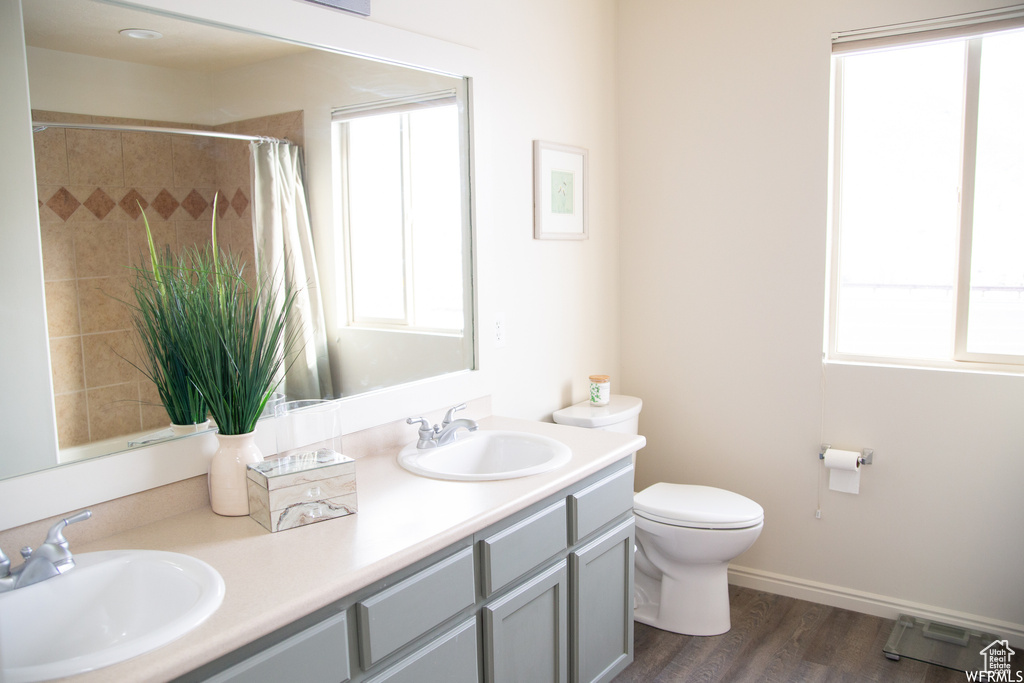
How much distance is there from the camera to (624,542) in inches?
91.6

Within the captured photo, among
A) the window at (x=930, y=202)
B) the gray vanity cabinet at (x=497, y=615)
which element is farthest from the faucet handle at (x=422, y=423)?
the window at (x=930, y=202)

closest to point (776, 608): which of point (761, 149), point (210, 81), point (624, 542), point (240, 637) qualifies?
point (624, 542)

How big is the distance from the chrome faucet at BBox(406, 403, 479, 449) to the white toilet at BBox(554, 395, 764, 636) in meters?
0.74

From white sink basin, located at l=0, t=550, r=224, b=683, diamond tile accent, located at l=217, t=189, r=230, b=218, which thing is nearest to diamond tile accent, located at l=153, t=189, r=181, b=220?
diamond tile accent, located at l=217, t=189, r=230, b=218

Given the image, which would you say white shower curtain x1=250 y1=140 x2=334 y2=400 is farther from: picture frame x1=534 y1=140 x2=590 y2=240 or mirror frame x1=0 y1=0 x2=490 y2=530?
picture frame x1=534 y1=140 x2=590 y2=240

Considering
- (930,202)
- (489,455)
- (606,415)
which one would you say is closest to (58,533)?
(489,455)

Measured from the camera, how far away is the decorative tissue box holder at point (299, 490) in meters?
1.59

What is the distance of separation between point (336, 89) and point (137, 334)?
0.86 metres

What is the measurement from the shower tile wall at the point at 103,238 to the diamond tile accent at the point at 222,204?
33 mm

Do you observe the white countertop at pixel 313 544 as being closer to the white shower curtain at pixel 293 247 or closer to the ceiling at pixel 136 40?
the white shower curtain at pixel 293 247

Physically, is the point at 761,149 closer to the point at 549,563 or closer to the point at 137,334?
the point at 549,563

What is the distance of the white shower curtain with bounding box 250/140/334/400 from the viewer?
6.07ft

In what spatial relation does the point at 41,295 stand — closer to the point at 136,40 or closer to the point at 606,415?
the point at 136,40

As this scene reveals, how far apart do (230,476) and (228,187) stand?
668 mm
